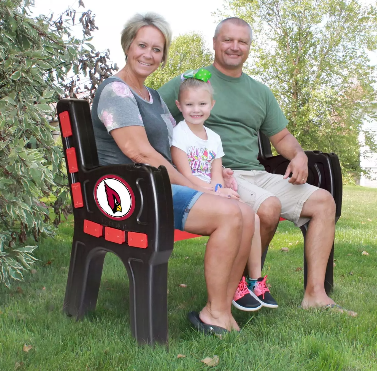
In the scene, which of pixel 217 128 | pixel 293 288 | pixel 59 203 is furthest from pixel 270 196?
pixel 59 203

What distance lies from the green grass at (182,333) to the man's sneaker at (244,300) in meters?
0.08

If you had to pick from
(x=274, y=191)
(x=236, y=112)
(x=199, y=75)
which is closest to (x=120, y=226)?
(x=199, y=75)

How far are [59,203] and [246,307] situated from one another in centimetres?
224

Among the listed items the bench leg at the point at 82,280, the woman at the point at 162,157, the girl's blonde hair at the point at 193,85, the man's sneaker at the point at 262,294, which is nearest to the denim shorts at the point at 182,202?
the woman at the point at 162,157

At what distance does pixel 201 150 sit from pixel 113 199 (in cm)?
69

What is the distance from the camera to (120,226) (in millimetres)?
2258

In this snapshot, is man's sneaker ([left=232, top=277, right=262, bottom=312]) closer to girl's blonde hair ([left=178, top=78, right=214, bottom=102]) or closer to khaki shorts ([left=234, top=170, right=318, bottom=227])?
khaki shorts ([left=234, top=170, right=318, bottom=227])

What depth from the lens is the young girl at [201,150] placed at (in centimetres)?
265

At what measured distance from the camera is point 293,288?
3.42 m

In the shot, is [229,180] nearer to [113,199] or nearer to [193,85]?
[193,85]

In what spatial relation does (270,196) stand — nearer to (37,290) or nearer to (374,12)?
(37,290)

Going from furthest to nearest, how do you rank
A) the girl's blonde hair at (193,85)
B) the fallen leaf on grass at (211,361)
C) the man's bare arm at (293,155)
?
the man's bare arm at (293,155), the girl's blonde hair at (193,85), the fallen leaf on grass at (211,361)

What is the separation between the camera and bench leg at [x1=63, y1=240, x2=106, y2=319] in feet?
8.35

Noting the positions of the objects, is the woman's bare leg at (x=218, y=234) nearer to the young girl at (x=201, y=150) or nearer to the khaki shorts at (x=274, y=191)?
the young girl at (x=201, y=150)
